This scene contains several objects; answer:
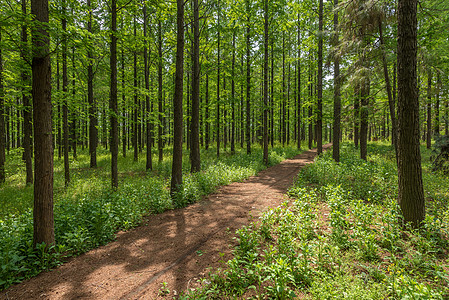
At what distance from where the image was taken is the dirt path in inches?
146

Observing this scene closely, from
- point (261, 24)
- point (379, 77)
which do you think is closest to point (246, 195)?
point (379, 77)

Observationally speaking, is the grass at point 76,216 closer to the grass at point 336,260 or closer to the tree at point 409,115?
the grass at point 336,260

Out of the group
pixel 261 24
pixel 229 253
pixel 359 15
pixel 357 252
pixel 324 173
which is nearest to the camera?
pixel 357 252

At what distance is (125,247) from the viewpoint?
206 inches

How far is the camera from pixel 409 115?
5.06 meters

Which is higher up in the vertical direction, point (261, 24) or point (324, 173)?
point (261, 24)

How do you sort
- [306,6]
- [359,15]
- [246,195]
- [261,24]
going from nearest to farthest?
[359,15], [246,195], [306,6], [261,24]

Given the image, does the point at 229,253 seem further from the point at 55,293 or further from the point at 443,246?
the point at 443,246

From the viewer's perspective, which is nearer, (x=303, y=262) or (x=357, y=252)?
(x=303, y=262)

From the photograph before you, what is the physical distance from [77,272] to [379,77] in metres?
12.9

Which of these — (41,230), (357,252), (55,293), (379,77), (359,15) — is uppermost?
(359,15)

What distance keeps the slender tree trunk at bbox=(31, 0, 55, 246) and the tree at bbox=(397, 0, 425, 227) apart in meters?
8.48

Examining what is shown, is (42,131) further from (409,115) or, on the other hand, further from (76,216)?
(409,115)

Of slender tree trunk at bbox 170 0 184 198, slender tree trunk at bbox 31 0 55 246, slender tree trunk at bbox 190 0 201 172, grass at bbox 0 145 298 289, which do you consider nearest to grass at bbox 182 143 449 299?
grass at bbox 0 145 298 289
